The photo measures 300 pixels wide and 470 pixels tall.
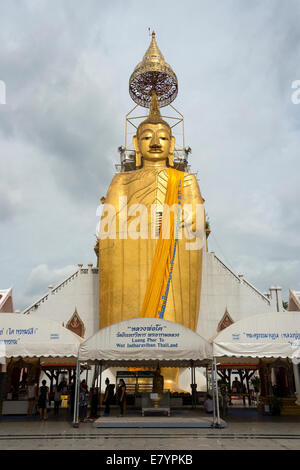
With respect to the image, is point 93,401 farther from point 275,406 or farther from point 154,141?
point 154,141

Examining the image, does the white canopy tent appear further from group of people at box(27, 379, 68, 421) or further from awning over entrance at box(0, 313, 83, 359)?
group of people at box(27, 379, 68, 421)

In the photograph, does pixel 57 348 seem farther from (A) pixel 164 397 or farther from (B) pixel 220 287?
(B) pixel 220 287

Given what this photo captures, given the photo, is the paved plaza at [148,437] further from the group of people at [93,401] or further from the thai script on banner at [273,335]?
the thai script on banner at [273,335]

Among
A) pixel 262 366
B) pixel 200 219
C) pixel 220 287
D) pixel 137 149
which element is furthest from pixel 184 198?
pixel 262 366

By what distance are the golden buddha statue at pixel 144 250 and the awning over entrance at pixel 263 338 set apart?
22.4 feet

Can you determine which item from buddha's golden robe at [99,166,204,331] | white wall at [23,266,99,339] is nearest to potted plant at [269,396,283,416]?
buddha's golden robe at [99,166,204,331]

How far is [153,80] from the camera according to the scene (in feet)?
81.7

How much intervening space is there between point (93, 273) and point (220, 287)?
728 cm

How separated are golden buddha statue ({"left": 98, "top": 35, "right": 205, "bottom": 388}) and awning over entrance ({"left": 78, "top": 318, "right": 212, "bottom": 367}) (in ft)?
22.1

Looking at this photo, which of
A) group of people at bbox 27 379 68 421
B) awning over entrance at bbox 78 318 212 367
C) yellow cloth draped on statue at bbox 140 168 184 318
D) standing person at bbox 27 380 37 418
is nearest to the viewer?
awning over entrance at bbox 78 318 212 367

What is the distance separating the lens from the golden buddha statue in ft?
59.5

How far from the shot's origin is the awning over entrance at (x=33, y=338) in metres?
10.8

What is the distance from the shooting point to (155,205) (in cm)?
1958
